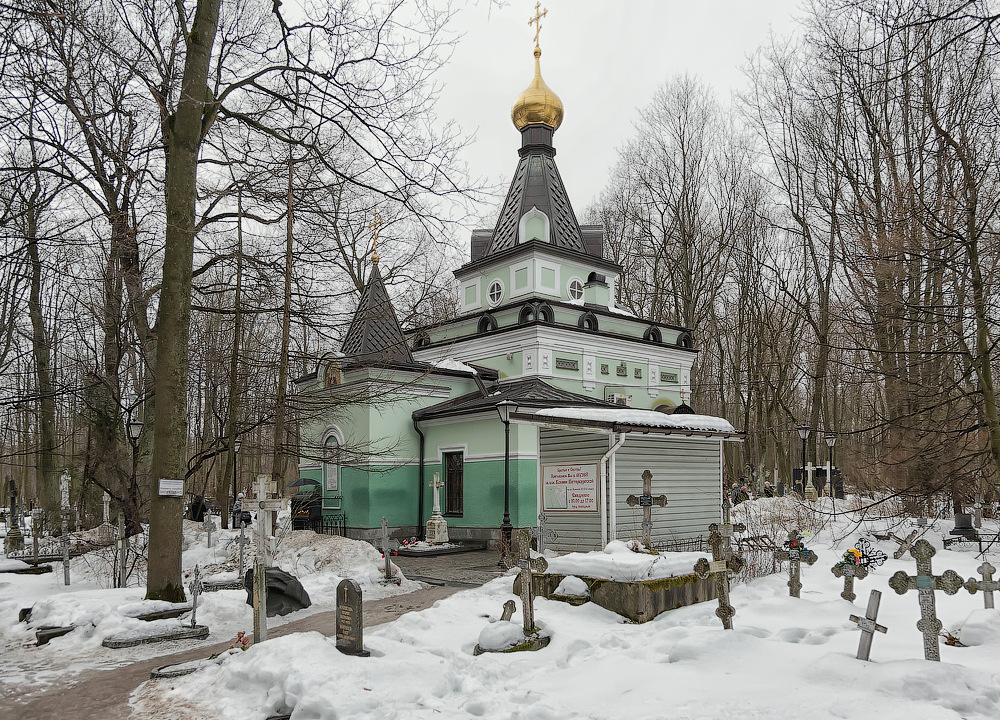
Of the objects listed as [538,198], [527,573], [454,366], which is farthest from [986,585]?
[538,198]

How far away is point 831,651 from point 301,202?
8.16 meters

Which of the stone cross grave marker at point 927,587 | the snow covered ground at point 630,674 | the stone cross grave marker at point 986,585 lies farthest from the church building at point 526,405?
the stone cross grave marker at point 927,587

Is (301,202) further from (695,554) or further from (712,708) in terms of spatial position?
(712,708)

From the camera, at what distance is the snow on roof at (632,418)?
15234mm

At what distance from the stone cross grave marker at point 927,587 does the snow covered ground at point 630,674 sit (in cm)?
33

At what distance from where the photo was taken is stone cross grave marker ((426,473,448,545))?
18.8 meters

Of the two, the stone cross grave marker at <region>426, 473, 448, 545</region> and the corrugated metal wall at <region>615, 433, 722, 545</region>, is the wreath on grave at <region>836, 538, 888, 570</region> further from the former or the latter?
the stone cross grave marker at <region>426, 473, 448, 545</region>

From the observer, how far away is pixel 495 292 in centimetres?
2517

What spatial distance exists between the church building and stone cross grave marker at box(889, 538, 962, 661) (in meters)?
5.98

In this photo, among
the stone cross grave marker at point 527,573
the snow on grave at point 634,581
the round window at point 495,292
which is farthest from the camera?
the round window at point 495,292

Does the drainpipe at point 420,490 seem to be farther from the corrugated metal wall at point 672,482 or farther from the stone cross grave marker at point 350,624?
the stone cross grave marker at point 350,624

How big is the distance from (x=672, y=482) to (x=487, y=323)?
8707mm

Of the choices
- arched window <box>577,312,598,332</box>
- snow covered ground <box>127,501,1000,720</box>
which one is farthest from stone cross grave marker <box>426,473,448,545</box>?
snow covered ground <box>127,501,1000,720</box>

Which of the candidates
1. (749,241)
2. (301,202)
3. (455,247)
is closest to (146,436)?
(301,202)
